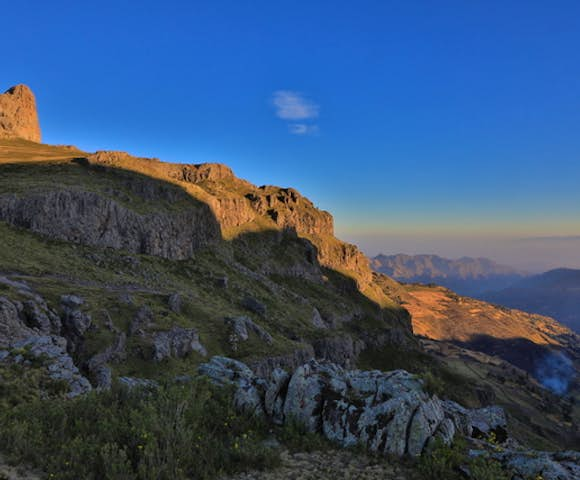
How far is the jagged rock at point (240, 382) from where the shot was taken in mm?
13477

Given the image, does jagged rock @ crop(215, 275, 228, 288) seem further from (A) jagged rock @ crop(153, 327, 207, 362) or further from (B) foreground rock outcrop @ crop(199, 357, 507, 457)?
(B) foreground rock outcrop @ crop(199, 357, 507, 457)

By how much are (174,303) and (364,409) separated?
42.9 m

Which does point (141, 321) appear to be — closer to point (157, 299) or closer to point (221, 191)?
point (157, 299)

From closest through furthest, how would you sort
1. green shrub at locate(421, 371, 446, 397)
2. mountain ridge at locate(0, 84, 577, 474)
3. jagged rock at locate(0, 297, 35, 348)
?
green shrub at locate(421, 371, 446, 397), mountain ridge at locate(0, 84, 577, 474), jagged rock at locate(0, 297, 35, 348)

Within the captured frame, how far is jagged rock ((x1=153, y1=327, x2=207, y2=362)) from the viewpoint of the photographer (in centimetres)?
3875

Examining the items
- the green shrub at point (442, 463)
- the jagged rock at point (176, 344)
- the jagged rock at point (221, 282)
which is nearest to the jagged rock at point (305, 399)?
the green shrub at point (442, 463)

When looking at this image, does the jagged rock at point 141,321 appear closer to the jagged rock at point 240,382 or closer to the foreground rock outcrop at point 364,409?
the jagged rock at point 240,382

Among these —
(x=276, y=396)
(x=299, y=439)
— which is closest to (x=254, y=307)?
(x=276, y=396)

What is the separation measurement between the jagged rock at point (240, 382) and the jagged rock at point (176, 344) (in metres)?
22.1

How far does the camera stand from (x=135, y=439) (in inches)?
385

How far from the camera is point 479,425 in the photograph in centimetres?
1365

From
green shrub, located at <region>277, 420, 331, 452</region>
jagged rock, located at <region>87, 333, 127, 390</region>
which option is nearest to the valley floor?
green shrub, located at <region>277, 420, 331, 452</region>

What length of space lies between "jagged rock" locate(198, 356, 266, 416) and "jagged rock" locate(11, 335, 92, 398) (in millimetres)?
7177

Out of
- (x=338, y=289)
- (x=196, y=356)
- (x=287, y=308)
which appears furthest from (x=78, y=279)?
(x=338, y=289)
